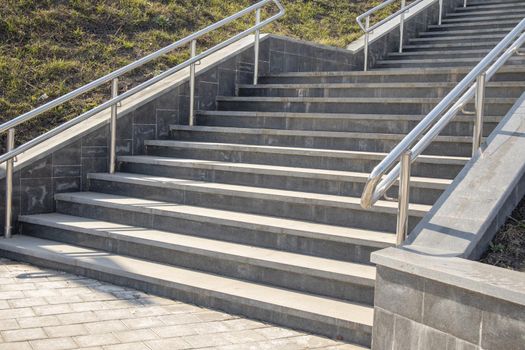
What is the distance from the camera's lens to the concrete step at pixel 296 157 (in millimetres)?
5543

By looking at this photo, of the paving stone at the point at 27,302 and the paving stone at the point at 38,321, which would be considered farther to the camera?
the paving stone at the point at 27,302

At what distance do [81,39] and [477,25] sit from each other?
21.9 ft

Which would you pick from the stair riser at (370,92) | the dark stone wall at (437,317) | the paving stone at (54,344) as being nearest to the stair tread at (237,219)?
the dark stone wall at (437,317)

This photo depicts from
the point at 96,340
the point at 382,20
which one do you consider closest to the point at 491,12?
the point at 382,20

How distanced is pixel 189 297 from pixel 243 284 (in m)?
0.44

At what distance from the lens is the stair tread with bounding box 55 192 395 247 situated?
16.0 feet

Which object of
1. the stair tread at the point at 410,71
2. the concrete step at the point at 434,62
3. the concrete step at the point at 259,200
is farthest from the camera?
the concrete step at the point at 434,62

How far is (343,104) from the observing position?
24.2 feet

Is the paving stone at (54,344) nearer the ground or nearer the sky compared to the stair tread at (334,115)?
nearer the ground

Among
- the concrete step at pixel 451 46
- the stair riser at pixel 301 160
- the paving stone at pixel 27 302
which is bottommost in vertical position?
the paving stone at pixel 27 302

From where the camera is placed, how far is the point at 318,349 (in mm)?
4066

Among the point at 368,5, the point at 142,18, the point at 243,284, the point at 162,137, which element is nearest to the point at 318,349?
the point at 243,284

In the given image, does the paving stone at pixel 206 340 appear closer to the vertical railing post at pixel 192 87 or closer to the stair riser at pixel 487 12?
the vertical railing post at pixel 192 87

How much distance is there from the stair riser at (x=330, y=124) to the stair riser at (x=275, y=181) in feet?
3.93
